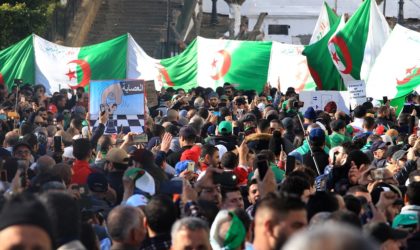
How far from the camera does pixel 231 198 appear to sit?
9016mm

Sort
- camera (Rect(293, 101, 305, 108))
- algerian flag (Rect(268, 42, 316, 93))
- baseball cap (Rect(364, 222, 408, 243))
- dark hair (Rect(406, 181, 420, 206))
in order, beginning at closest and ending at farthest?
baseball cap (Rect(364, 222, 408, 243))
dark hair (Rect(406, 181, 420, 206))
camera (Rect(293, 101, 305, 108))
algerian flag (Rect(268, 42, 316, 93))

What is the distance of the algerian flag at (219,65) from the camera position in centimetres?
2766

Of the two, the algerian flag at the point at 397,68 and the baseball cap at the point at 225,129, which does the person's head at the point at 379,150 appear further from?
the algerian flag at the point at 397,68

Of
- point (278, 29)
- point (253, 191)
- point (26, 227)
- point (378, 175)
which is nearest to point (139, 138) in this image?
point (378, 175)

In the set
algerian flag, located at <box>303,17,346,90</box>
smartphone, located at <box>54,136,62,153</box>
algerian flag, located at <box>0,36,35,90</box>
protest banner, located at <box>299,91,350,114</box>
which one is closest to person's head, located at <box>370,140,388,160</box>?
smartphone, located at <box>54,136,62,153</box>

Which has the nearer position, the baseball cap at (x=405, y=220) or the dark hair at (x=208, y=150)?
the baseball cap at (x=405, y=220)

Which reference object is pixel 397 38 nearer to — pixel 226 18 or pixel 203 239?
pixel 203 239

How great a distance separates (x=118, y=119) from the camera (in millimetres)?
15945

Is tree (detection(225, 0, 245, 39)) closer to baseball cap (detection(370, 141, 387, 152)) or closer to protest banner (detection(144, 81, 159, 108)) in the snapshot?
protest banner (detection(144, 81, 159, 108))

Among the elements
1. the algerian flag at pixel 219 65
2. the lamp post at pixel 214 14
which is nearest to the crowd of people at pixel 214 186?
the algerian flag at pixel 219 65

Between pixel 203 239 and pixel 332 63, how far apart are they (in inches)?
693

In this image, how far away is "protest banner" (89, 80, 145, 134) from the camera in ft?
52.2

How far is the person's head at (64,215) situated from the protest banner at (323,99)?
14.5 metres

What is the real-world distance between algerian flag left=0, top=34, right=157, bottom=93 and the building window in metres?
22.2
